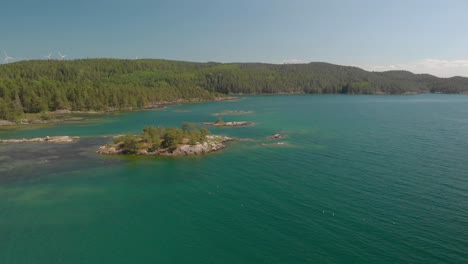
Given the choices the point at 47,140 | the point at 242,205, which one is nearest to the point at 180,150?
the point at 242,205

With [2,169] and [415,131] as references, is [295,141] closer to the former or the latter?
[415,131]

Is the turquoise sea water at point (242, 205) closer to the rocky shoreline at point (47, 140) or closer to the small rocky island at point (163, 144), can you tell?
the small rocky island at point (163, 144)

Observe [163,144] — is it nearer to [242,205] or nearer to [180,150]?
[180,150]

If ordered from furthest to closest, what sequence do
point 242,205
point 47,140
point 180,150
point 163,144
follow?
point 47,140
point 163,144
point 180,150
point 242,205

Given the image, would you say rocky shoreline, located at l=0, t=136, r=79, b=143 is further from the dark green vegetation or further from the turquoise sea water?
the dark green vegetation

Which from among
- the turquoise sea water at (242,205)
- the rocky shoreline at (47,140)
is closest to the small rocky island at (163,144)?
the turquoise sea water at (242,205)
